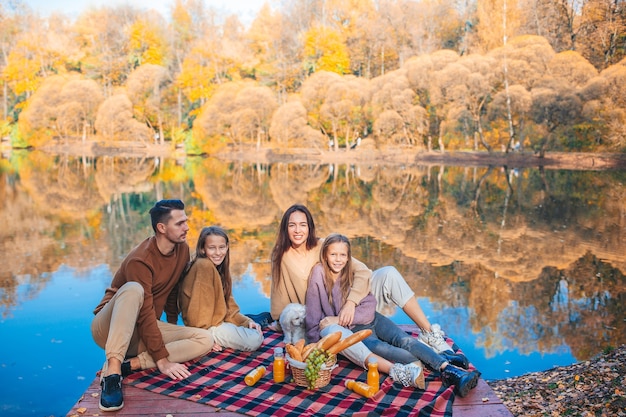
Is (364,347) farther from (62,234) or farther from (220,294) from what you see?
(62,234)

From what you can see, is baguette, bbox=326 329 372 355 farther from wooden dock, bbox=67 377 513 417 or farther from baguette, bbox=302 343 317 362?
wooden dock, bbox=67 377 513 417

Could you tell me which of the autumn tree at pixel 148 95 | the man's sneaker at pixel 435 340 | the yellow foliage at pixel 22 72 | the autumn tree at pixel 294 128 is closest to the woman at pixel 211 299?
the man's sneaker at pixel 435 340

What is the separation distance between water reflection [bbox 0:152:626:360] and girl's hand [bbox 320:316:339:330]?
1.84 metres

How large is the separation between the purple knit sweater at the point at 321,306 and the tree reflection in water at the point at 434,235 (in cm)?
136

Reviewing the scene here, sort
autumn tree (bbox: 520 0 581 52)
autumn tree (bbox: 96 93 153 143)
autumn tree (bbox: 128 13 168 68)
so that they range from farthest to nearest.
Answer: autumn tree (bbox: 128 13 168 68)
autumn tree (bbox: 96 93 153 143)
autumn tree (bbox: 520 0 581 52)

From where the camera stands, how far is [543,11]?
3447cm

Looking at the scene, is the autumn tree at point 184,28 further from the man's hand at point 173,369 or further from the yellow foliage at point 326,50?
the man's hand at point 173,369

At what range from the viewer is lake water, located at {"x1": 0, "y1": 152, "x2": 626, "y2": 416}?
4.85 m

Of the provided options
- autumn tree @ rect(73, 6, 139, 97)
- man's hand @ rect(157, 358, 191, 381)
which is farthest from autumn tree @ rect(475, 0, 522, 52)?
man's hand @ rect(157, 358, 191, 381)

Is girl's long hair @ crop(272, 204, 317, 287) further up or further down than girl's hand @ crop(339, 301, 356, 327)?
Result: further up

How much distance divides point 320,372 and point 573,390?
171 cm

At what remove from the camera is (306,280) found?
4.02 metres

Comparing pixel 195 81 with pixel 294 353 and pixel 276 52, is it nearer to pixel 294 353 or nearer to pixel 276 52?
pixel 276 52

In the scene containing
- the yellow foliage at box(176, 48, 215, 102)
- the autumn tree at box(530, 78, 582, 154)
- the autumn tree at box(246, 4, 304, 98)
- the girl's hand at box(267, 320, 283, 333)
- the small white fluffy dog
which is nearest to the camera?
the small white fluffy dog
